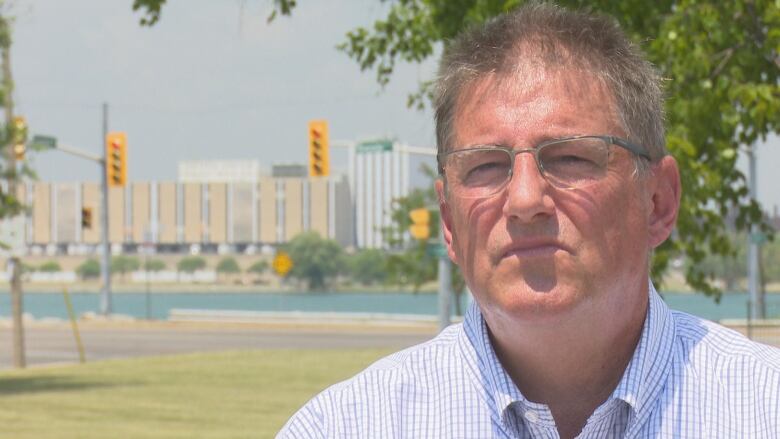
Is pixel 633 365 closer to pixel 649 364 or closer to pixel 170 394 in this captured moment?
pixel 649 364

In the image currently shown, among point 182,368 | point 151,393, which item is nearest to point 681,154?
point 151,393

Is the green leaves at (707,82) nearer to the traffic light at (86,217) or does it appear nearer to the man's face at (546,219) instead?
the man's face at (546,219)

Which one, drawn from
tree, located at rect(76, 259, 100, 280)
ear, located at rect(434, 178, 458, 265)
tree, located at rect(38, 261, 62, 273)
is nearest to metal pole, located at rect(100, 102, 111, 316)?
ear, located at rect(434, 178, 458, 265)

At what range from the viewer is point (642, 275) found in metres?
1.88

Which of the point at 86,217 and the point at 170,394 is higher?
the point at 86,217

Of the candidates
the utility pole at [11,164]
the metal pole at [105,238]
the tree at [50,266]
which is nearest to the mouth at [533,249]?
the utility pole at [11,164]

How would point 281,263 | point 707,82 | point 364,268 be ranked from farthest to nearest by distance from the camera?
1. point 364,268
2. point 281,263
3. point 707,82

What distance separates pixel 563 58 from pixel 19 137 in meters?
19.6

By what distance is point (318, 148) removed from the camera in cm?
2908

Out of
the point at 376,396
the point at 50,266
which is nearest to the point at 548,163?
the point at 376,396

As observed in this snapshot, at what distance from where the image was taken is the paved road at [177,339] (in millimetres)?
31500

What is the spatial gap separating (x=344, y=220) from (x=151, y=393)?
17622 centimetres

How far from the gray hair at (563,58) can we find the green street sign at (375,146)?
2379cm

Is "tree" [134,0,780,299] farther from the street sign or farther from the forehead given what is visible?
the street sign
